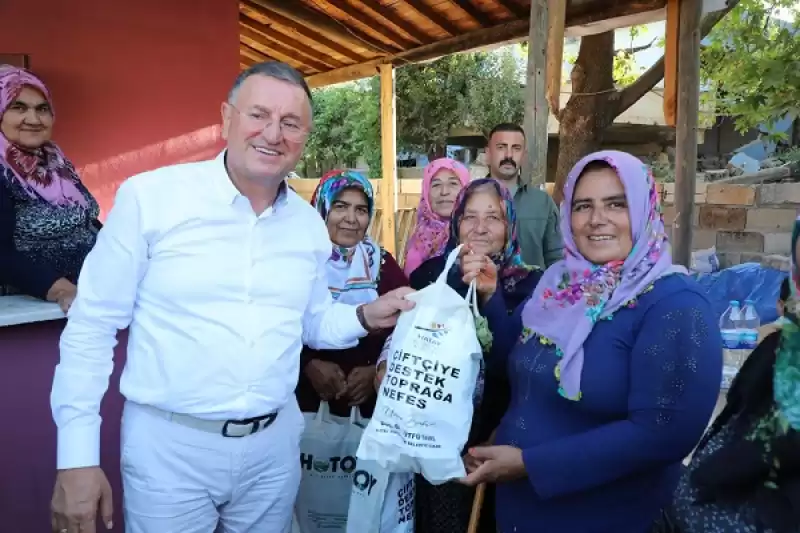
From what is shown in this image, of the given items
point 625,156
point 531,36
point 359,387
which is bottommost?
point 359,387

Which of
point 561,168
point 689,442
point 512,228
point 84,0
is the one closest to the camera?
point 689,442

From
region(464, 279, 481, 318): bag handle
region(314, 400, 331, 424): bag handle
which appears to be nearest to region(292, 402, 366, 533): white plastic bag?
region(314, 400, 331, 424): bag handle

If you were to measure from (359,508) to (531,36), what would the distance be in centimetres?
385

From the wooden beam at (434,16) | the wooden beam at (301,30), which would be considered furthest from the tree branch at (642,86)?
the wooden beam at (301,30)

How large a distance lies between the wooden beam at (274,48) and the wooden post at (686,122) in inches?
200

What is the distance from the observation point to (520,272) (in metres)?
2.52

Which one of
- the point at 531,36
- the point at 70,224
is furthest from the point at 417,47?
the point at 70,224

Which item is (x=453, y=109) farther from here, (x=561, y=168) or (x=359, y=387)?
(x=359, y=387)

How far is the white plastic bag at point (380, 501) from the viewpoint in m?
2.19

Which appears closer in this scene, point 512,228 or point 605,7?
point 512,228

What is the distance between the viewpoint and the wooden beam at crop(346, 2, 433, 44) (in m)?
6.72

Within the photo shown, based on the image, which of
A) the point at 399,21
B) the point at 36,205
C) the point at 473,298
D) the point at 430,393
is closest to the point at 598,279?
the point at 473,298

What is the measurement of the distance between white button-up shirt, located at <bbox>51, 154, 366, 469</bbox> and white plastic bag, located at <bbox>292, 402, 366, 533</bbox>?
0.73 meters

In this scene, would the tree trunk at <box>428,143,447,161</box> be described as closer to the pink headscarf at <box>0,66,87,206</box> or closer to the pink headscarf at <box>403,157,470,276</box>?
the pink headscarf at <box>403,157,470,276</box>
